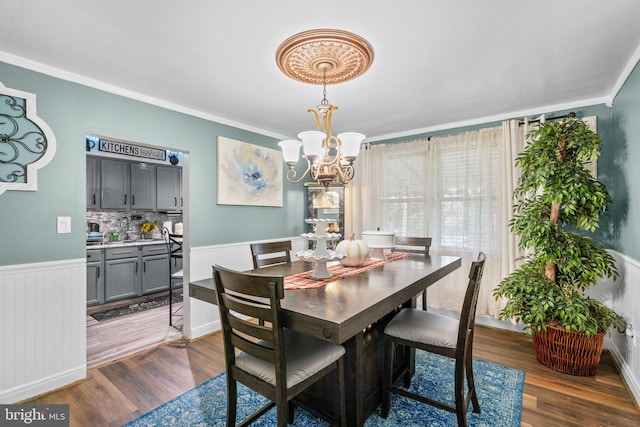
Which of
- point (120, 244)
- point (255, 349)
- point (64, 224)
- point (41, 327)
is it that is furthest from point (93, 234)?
point (255, 349)

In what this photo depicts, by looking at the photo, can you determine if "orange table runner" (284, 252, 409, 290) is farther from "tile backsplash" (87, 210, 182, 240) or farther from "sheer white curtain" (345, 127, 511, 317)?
"tile backsplash" (87, 210, 182, 240)

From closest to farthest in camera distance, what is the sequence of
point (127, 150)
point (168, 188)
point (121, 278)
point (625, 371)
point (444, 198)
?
point (625, 371) → point (444, 198) → point (121, 278) → point (127, 150) → point (168, 188)

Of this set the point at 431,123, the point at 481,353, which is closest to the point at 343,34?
the point at 431,123

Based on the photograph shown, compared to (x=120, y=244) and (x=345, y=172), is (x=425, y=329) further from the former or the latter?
(x=120, y=244)

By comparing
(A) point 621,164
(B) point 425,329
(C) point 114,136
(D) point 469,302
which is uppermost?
(C) point 114,136

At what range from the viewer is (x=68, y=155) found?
235cm

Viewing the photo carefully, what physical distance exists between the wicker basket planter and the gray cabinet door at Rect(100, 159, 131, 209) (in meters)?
5.47

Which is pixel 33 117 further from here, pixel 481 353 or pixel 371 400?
pixel 481 353

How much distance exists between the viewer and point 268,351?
1363 mm

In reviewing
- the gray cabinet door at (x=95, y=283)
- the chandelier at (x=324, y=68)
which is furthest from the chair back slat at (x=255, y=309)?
the gray cabinet door at (x=95, y=283)

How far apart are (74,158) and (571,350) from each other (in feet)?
13.6

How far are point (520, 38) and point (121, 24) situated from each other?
2.32m

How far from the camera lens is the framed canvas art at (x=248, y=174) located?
340 centimetres

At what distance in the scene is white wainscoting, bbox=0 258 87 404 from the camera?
208cm
